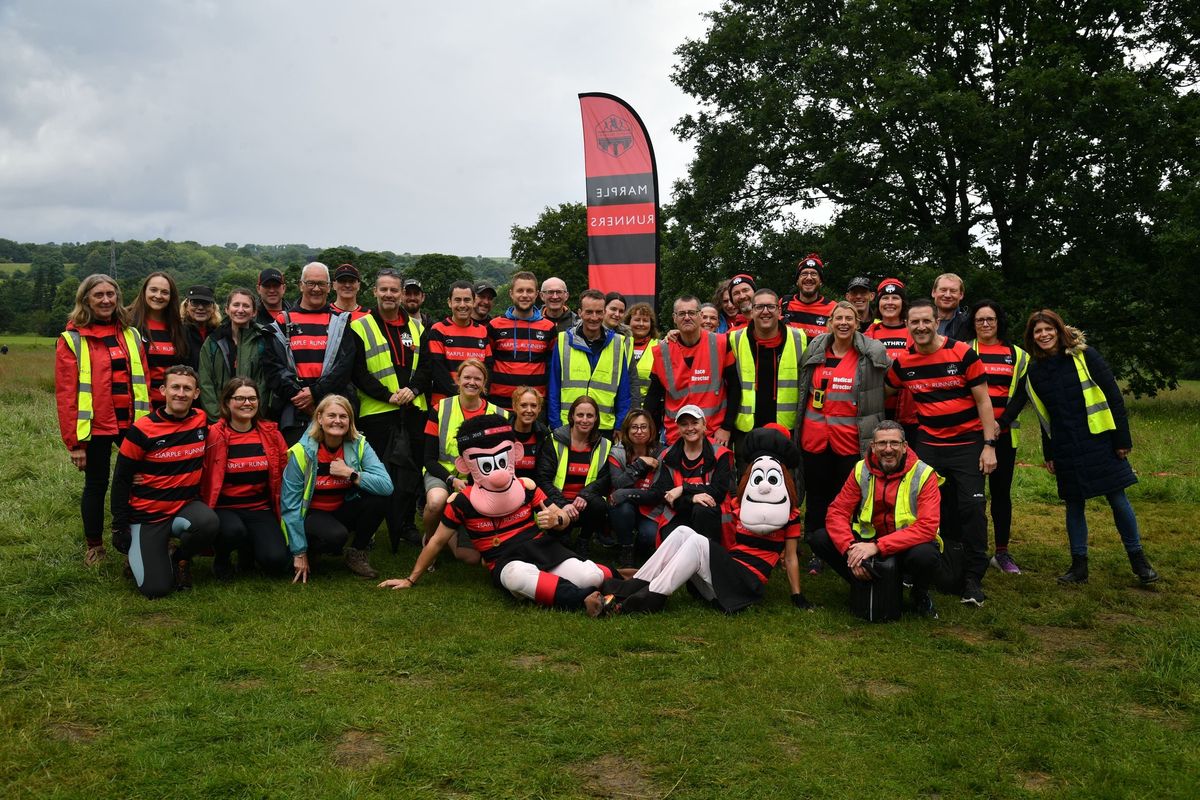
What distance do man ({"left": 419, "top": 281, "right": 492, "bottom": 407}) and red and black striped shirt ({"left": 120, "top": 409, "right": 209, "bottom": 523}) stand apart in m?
1.71

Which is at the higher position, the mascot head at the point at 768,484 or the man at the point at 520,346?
the man at the point at 520,346

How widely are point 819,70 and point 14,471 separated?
54.3 ft

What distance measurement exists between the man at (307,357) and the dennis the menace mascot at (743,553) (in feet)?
8.52

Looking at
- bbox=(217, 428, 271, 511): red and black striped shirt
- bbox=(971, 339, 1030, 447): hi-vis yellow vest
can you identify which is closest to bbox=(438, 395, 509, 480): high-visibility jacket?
bbox=(217, 428, 271, 511): red and black striped shirt

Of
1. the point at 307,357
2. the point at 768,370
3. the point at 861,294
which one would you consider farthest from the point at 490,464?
the point at 861,294

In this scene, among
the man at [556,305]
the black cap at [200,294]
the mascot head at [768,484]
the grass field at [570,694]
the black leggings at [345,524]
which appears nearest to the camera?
the grass field at [570,694]

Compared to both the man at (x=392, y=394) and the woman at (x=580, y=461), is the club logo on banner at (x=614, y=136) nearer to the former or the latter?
the man at (x=392, y=394)

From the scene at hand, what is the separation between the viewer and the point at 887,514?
198 inches

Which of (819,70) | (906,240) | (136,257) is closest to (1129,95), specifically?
(906,240)

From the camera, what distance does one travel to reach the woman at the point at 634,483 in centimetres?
587

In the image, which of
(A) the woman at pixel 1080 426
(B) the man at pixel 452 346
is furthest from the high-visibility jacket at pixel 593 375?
(A) the woman at pixel 1080 426

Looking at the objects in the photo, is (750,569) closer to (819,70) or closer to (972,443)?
(972,443)

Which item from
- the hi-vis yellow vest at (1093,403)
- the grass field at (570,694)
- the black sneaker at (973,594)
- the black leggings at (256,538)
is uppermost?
the hi-vis yellow vest at (1093,403)

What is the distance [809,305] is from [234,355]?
14.4 ft
